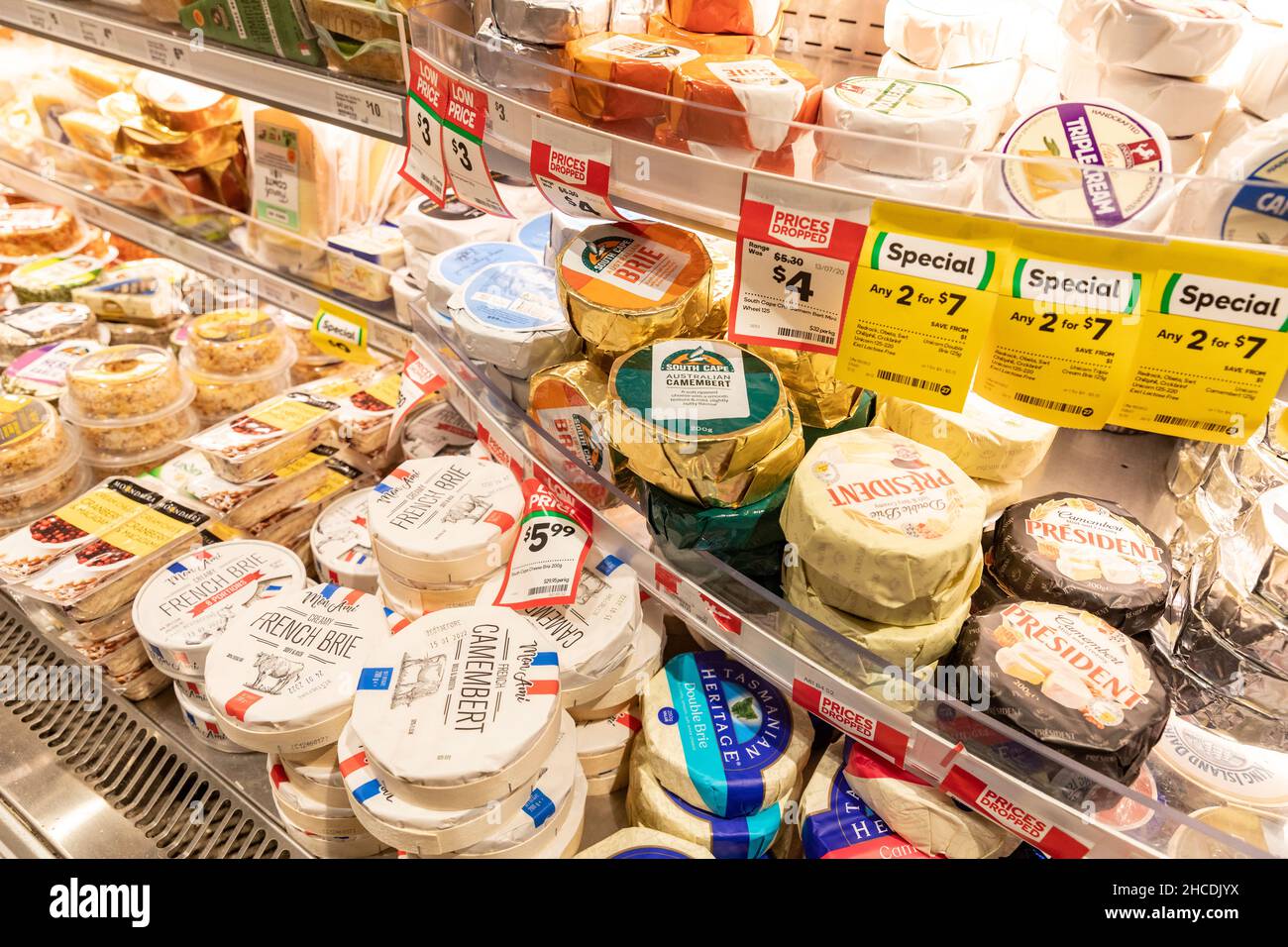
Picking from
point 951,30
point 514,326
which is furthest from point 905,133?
point 514,326

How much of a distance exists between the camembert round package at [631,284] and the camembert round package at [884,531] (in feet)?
1.04

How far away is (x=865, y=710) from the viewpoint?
99cm

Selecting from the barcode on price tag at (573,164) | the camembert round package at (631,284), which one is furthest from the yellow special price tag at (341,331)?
the barcode on price tag at (573,164)

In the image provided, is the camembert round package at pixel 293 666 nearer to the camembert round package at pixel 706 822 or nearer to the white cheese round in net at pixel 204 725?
the white cheese round in net at pixel 204 725

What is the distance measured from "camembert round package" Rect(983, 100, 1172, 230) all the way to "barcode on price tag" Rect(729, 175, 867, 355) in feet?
0.51

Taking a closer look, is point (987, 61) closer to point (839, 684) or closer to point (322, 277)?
point (839, 684)

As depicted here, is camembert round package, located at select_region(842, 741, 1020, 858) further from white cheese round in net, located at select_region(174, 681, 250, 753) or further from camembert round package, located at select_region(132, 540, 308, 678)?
white cheese round in net, located at select_region(174, 681, 250, 753)

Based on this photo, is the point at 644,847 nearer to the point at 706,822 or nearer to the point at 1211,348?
the point at 706,822

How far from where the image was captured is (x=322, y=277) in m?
1.98

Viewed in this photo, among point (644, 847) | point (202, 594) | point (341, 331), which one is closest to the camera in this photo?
point (644, 847)

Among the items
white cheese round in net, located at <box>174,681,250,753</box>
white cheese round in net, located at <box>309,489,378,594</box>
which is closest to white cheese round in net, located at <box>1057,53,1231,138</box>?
white cheese round in net, located at <box>309,489,378,594</box>

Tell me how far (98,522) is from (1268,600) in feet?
6.63

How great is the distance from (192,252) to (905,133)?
1.90 m

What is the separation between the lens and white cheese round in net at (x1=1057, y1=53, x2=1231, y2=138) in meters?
0.92
